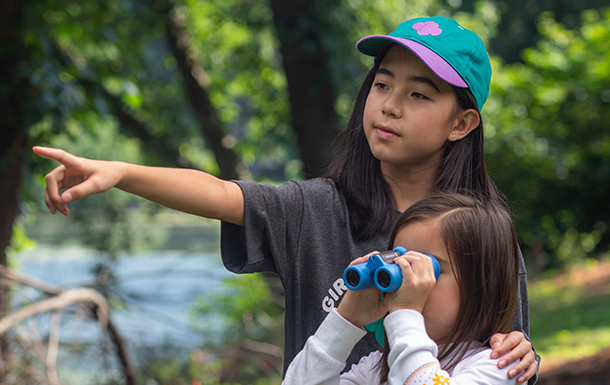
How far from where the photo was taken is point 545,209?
8039 mm

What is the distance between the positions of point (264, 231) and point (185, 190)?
0.77 feet

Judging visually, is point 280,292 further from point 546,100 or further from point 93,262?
point 546,100

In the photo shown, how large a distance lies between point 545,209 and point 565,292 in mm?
3495

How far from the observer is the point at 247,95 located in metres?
7.54

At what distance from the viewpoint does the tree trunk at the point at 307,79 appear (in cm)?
407

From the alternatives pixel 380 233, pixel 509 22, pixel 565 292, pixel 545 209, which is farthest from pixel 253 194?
pixel 509 22

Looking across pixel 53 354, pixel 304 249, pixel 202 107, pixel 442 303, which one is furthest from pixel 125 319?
pixel 442 303

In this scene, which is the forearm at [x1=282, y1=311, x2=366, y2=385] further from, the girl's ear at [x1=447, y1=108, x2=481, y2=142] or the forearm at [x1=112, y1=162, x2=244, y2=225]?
the girl's ear at [x1=447, y1=108, x2=481, y2=142]

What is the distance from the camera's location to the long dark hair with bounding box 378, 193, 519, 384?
1199 millimetres

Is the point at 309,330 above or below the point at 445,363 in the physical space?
below

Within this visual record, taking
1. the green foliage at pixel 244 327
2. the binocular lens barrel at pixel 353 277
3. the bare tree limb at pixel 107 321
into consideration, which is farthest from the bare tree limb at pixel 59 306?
the binocular lens barrel at pixel 353 277

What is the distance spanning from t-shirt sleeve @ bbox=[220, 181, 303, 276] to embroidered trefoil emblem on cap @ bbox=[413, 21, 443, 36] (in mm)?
486

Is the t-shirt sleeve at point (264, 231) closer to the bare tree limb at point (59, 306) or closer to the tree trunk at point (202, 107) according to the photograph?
the bare tree limb at point (59, 306)

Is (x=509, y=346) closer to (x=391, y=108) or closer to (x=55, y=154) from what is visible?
(x=391, y=108)
